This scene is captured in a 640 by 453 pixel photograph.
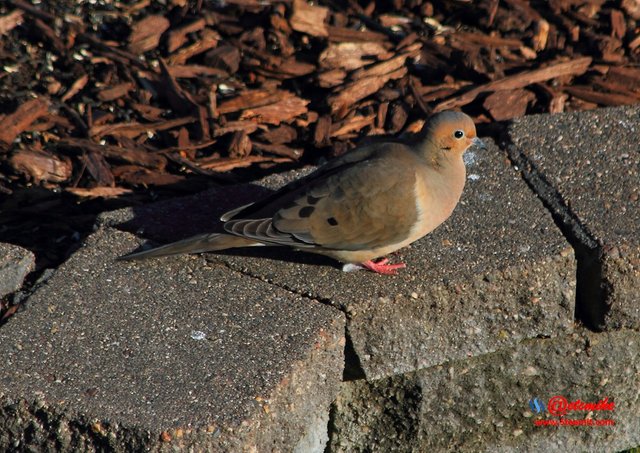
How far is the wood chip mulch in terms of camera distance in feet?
15.3

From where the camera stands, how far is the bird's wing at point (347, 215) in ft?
12.1

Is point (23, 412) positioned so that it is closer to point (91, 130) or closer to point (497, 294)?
point (497, 294)

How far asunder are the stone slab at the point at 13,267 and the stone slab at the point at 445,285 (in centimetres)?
35

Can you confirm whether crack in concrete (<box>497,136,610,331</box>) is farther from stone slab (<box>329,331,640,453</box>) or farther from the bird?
the bird

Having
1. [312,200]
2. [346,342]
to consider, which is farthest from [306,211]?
[346,342]

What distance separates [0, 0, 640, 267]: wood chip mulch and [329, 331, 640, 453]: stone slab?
4.68 feet

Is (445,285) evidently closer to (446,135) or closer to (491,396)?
(491,396)

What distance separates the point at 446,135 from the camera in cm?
402

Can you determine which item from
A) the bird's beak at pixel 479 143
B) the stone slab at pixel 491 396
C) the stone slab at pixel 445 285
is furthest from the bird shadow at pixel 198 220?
the bird's beak at pixel 479 143

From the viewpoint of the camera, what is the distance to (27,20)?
17.4 ft

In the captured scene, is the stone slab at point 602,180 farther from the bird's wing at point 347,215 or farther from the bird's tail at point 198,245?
the bird's tail at point 198,245

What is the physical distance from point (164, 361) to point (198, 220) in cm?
96

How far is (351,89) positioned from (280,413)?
2.32 metres

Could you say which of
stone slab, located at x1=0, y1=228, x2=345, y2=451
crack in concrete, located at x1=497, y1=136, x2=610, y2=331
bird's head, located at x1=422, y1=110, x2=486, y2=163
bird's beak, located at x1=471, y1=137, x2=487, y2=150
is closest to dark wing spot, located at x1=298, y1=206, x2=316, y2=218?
stone slab, located at x1=0, y1=228, x2=345, y2=451
